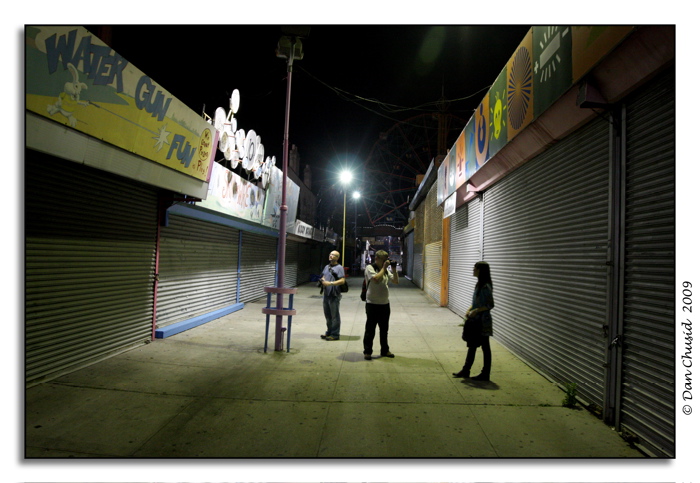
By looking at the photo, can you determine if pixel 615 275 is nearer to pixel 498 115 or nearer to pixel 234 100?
pixel 498 115

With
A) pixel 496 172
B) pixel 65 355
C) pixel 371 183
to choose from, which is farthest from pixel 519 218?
pixel 371 183

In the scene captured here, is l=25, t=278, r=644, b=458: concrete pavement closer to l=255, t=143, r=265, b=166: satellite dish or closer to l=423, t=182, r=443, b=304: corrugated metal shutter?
l=255, t=143, r=265, b=166: satellite dish

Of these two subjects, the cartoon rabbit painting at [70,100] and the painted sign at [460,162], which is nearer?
the cartoon rabbit painting at [70,100]

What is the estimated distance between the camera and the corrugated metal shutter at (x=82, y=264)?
14.8 feet

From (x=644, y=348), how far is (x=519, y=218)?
3.65 metres

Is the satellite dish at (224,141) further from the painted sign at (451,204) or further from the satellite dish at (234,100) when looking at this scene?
the painted sign at (451,204)

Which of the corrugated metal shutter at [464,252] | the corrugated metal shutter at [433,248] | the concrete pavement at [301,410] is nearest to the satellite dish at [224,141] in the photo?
the concrete pavement at [301,410]

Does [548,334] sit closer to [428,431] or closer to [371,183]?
[428,431]

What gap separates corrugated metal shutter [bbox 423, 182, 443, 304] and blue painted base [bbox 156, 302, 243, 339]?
7877mm

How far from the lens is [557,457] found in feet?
10.0

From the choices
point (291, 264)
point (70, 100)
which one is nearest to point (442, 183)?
point (291, 264)

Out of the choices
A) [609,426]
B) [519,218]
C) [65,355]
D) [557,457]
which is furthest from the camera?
[519,218]

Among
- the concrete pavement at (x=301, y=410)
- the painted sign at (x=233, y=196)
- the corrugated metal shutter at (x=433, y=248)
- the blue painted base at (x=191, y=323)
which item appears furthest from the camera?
the corrugated metal shutter at (x=433, y=248)

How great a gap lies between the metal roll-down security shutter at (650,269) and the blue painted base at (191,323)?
7.39 metres
